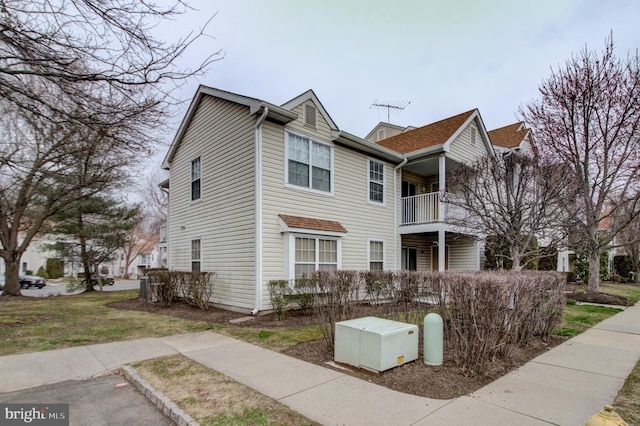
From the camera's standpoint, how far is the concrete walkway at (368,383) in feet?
12.1

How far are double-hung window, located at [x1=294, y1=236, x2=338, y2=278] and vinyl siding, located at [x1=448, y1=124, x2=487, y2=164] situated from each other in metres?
6.36

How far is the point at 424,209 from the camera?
14289 mm

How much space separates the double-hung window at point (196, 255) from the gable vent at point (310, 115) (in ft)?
19.4

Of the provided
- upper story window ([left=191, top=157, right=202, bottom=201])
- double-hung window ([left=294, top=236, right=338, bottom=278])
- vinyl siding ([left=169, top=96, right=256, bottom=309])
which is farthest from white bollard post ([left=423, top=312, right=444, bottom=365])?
upper story window ([left=191, top=157, right=202, bottom=201])

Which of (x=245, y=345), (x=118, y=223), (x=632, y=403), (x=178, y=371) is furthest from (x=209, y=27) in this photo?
(x=118, y=223)

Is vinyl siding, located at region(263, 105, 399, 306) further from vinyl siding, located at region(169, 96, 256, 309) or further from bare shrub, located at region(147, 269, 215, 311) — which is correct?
bare shrub, located at region(147, 269, 215, 311)

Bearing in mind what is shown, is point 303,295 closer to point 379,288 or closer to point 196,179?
point 379,288

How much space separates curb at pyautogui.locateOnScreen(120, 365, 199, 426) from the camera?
359 centimetres

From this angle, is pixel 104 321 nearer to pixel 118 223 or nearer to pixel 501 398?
pixel 501 398

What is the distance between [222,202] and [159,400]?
815 centimetres

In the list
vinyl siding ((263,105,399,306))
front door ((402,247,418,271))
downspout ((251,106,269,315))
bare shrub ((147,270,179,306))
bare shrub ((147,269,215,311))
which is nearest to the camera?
downspout ((251,106,269,315))

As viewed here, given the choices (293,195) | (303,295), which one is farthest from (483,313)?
(293,195)

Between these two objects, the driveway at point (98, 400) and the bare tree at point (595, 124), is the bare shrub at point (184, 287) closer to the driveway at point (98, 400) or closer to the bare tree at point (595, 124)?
the driveway at point (98, 400)

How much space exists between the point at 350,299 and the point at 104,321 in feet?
22.7
